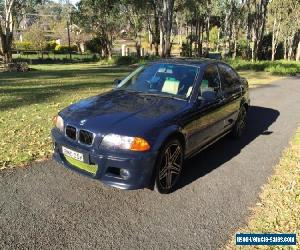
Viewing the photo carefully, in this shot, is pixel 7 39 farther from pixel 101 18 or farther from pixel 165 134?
pixel 165 134

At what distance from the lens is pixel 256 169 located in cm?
566

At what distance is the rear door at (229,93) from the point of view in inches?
246

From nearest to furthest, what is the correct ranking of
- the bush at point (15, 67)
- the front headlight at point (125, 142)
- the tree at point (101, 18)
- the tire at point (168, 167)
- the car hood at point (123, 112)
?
1. the front headlight at point (125, 142)
2. the car hood at point (123, 112)
3. the tire at point (168, 167)
4. the bush at point (15, 67)
5. the tree at point (101, 18)

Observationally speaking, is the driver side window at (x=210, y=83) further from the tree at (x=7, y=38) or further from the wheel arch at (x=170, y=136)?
the tree at (x=7, y=38)

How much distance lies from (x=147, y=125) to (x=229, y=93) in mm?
2680

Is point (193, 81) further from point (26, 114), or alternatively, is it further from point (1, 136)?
point (26, 114)

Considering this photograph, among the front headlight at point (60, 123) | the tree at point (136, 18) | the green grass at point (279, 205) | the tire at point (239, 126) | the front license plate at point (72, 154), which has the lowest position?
the green grass at point (279, 205)

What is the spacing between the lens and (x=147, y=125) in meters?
4.23

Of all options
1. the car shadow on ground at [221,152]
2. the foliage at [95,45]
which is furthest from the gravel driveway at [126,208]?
the foliage at [95,45]

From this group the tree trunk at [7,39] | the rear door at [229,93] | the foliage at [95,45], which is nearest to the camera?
the rear door at [229,93]

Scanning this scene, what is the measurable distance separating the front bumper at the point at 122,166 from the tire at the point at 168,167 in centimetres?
19

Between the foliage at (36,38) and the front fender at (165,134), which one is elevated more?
the foliage at (36,38)

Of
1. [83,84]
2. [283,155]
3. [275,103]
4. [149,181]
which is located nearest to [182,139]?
[149,181]

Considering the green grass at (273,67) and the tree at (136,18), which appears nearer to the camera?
the green grass at (273,67)
